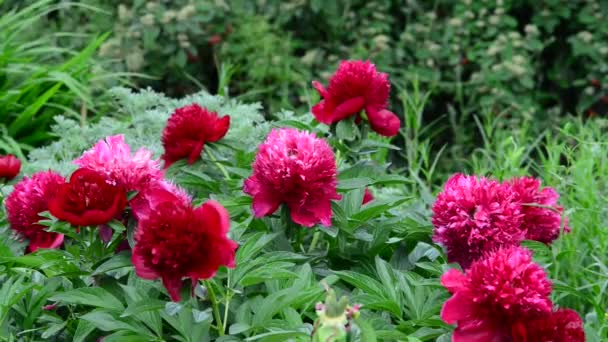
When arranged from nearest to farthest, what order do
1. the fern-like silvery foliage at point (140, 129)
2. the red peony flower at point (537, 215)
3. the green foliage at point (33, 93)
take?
the red peony flower at point (537, 215), the fern-like silvery foliage at point (140, 129), the green foliage at point (33, 93)

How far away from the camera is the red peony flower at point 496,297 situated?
1304 millimetres

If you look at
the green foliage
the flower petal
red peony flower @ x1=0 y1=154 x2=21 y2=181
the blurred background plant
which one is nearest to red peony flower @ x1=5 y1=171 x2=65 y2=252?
red peony flower @ x1=0 y1=154 x2=21 y2=181

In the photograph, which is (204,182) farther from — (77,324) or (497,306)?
(497,306)

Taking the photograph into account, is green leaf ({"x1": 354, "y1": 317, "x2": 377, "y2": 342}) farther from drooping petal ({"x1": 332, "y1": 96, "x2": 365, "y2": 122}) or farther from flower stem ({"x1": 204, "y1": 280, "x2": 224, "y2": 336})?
drooping petal ({"x1": 332, "y1": 96, "x2": 365, "y2": 122})

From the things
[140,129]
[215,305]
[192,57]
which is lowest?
[192,57]

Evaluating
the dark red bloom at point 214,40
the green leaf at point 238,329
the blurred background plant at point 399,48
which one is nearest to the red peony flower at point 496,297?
the green leaf at point 238,329

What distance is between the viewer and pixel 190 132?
1938mm

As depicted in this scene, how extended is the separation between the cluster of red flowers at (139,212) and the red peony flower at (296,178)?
148 mm

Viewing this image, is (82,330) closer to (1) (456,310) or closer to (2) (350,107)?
(1) (456,310)

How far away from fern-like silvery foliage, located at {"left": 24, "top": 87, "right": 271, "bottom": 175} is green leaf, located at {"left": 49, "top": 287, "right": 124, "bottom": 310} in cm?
105

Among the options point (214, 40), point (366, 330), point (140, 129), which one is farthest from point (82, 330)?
point (214, 40)

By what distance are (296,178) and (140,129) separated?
4.21 ft

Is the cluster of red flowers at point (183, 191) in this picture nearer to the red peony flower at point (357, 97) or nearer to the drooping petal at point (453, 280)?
the red peony flower at point (357, 97)

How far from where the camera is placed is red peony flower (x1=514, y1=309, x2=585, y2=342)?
1.31 m
